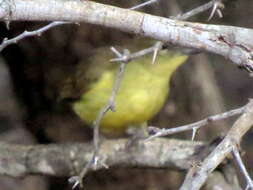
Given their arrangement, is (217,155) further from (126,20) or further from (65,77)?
(65,77)

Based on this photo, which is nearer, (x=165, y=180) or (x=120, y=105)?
(x=120, y=105)

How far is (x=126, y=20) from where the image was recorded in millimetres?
1945

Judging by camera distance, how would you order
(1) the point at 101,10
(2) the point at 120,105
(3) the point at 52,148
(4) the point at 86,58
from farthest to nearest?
(4) the point at 86,58, (2) the point at 120,105, (3) the point at 52,148, (1) the point at 101,10

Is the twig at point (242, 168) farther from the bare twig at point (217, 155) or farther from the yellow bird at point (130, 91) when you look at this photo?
the yellow bird at point (130, 91)

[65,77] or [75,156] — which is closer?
[75,156]

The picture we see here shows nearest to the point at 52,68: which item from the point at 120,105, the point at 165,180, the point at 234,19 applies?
the point at 120,105

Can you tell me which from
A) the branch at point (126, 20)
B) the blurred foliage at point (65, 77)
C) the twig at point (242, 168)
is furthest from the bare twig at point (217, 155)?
the blurred foliage at point (65, 77)

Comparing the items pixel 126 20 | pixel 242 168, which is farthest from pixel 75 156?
pixel 242 168

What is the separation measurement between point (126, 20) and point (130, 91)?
1.98 metres

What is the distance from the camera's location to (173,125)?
15.1ft

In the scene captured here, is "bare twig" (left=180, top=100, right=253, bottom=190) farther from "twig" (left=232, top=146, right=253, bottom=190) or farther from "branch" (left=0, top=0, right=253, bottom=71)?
"branch" (left=0, top=0, right=253, bottom=71)

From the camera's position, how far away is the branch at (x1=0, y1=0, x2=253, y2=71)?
191 centimetres

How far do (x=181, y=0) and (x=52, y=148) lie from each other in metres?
2.15

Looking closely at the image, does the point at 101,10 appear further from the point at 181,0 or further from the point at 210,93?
the point at 181,0
